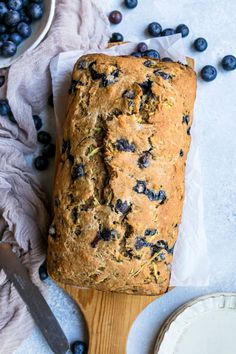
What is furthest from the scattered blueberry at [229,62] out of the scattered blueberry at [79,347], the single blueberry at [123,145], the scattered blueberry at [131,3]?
the scattered blueberry at [79,347]

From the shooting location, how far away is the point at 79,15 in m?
2.11

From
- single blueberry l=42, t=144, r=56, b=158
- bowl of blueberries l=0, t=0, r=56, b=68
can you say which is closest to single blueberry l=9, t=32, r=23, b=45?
bowl of blueberries l=0, t=0, r=56, b=68

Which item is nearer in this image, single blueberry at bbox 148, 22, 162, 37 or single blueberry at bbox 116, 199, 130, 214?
single blueberry at bbox 116, 199, 130, 214

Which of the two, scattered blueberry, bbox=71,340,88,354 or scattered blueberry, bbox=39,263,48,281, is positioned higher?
scattered blueberry, bbox=39,263,48,281

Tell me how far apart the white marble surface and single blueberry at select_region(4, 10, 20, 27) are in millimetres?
354

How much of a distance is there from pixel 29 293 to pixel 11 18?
91cm

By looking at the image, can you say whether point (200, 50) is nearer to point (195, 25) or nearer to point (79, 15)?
point (195, 25)

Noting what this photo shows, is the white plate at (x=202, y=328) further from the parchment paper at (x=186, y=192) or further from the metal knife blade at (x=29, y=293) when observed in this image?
the metal knife blade at (x=29, y=293)

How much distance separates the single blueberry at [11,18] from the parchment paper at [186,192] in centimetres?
18

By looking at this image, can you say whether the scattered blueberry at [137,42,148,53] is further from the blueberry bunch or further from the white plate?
the white plate

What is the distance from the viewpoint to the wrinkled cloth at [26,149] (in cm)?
202

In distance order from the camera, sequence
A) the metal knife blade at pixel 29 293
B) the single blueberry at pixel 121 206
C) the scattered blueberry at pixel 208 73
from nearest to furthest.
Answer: the single blueberry at pixel 121 206
the metal knife blade at pixel 29 293
the scattered blueberry at pixel 208 73

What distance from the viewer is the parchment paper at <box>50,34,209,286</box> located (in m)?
2.05

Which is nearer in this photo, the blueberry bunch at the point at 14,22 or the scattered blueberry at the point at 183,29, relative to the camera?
the blueberry bunch at the point at 14,22
